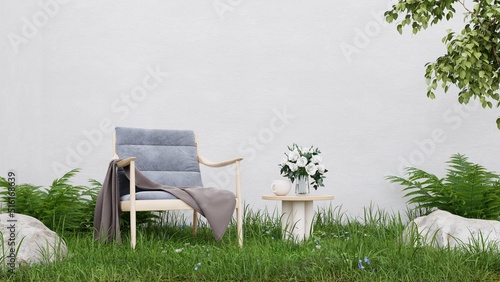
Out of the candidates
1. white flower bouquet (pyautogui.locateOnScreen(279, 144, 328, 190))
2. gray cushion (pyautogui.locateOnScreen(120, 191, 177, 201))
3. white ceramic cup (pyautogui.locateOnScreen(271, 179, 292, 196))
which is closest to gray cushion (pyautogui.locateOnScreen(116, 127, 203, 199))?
gray cushion (pyautogui.locateOnScreen(120, 191, 177, 201))

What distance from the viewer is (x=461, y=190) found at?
4.59 meters

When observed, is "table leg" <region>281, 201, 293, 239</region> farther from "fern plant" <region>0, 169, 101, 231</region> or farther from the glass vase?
"fern plant" <region>0, 169, 101, 231</region>

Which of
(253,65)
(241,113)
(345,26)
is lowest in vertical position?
(241,113)

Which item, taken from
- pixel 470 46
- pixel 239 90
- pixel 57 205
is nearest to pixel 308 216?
pixel 239 90

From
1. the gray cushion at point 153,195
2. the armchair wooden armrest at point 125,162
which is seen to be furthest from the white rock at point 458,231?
the armchair wooden armrest at point 125,162

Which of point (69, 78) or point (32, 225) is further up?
point (69, 78)

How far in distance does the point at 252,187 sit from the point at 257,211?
0.19 m

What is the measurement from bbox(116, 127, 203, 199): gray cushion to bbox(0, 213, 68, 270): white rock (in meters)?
0.78

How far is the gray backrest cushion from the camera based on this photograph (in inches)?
168

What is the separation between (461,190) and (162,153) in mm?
2140

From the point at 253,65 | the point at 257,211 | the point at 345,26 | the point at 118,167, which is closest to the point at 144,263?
the point at 118,167

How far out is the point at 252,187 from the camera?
499 centimetres

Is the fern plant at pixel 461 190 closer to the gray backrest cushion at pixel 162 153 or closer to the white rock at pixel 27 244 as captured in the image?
the gray backrest cushion at pixel 162 153

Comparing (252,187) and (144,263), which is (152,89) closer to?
(252,187)
